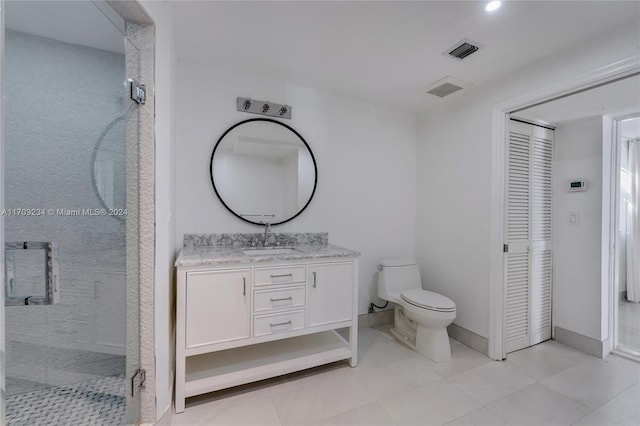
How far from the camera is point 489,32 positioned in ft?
5.34

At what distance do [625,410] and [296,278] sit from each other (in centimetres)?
206

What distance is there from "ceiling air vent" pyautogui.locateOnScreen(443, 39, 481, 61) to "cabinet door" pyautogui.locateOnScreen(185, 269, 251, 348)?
202 centimetres

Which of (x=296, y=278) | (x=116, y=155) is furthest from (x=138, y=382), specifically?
(x=116, y=155)

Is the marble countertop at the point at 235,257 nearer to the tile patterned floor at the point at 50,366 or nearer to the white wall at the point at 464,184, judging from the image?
the tile patterned floor at the point at 50,366

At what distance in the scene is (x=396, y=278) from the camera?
8.20 feet

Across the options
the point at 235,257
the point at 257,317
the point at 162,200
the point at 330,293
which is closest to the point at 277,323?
the point at 257,317

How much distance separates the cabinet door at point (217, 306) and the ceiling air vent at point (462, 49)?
2017mm

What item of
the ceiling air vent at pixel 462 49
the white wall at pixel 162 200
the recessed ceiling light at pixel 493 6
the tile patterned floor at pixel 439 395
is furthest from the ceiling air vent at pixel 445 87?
the tile patterned floor at pixel 439 395

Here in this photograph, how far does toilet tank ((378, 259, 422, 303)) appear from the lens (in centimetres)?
245

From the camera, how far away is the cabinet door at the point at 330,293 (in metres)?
1.83

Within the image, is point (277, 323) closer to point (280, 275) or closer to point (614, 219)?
point (280, 275)

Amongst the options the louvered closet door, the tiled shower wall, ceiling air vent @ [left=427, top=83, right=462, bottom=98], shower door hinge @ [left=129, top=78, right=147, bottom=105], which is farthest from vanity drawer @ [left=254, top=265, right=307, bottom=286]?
ceiling air vent @ [left=427, top=83, right=462, bottom=98]

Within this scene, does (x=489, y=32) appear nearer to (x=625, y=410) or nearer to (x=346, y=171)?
(x=346, y=171)

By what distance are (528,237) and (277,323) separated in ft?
7.36
